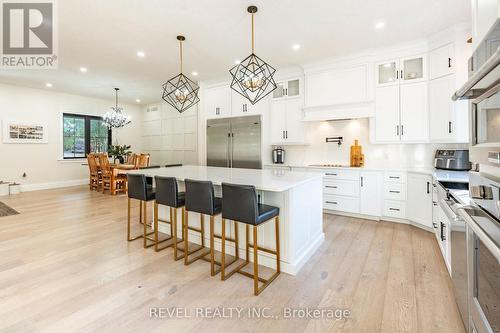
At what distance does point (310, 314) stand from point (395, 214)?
112 inches

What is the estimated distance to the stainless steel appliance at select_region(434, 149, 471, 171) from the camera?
333 cm

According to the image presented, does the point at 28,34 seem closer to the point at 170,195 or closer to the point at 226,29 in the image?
the point at 226,29

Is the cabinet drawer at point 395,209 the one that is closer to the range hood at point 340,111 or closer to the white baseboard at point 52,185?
the range hood at point 340,111

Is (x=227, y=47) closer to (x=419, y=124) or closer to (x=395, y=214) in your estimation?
(x=419, y=124)

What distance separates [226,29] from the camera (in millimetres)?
3439

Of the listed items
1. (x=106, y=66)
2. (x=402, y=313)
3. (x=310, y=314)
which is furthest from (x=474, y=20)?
(x=106, y=66)

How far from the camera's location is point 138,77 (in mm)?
5730

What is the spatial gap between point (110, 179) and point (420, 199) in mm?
6751

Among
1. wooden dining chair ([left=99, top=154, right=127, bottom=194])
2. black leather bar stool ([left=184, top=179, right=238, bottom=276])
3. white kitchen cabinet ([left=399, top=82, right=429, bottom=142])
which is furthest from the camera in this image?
wooden dining chair ([left=99, top=154, right=127, bottom=194])

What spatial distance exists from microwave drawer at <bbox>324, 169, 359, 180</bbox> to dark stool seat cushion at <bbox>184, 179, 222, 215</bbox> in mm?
2539

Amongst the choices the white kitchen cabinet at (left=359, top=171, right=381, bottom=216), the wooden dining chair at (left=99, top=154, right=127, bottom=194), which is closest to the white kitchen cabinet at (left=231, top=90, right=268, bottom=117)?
the white kitchen cabinet at (left=359, top=171, right=381, bottom=216)

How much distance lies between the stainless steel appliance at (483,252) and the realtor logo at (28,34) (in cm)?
428

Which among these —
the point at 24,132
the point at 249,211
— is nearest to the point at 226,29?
the point at 249,211

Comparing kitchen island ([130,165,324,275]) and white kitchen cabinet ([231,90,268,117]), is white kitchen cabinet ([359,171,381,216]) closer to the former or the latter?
kitchen island ([130,165,324,275])
